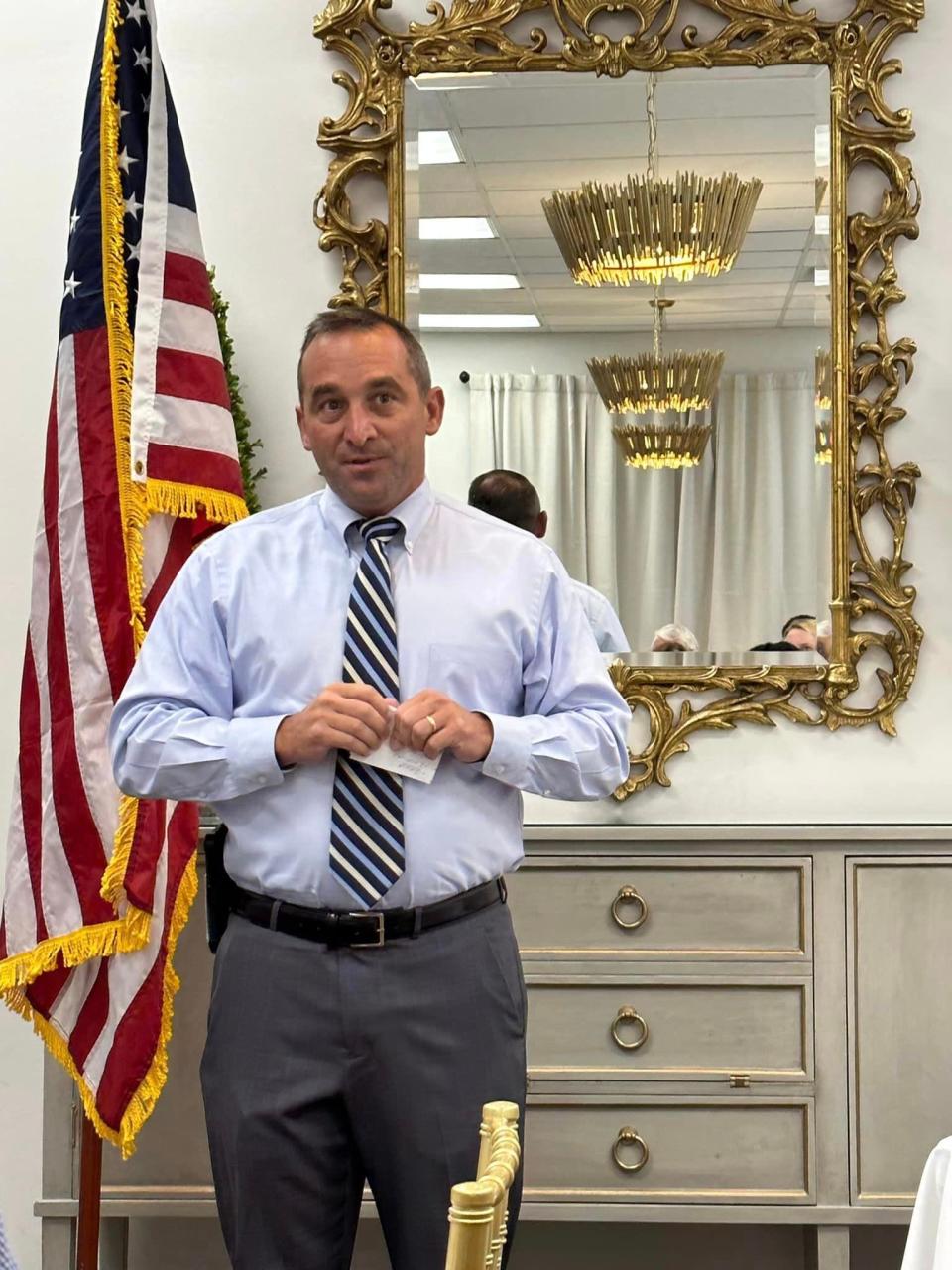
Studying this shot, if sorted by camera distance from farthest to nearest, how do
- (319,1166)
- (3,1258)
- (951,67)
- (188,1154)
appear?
(951,67)
(188,1154)
(319,1166)
(3,1258)

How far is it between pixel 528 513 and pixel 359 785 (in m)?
1.35

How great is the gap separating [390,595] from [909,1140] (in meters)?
1.43

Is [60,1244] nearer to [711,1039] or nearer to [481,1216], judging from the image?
[711,1039]

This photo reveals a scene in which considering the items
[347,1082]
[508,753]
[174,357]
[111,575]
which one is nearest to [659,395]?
[174,357]

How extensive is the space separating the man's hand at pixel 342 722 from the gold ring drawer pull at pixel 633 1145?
1198mm

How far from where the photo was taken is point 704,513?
3.09 metres

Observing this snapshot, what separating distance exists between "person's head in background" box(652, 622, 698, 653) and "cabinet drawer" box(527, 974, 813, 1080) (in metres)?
0.70

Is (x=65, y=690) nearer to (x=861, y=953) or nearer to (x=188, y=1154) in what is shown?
(x=188, y=1154)

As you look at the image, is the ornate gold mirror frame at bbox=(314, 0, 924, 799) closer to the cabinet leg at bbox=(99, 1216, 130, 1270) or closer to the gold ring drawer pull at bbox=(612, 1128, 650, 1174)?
the gold ring drawer pull at bbox=(612, 1128, 650, 1174)

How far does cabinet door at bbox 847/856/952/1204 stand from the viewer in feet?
8.70

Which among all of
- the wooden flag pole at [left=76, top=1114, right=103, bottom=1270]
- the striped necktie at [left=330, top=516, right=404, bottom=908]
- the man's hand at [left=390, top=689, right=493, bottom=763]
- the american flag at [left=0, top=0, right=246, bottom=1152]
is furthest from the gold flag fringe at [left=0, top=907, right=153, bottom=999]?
the man's hand at [left=390, top=689, right=493, bottom=763]

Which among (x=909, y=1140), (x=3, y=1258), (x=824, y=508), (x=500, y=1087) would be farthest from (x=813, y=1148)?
(x=3, y=1258)

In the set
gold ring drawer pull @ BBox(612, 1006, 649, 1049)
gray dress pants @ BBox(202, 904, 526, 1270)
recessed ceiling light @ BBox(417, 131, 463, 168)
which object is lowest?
gold ring drawer pull @ BBox(612, 1006, 649, 1049)

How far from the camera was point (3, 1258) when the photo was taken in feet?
4.12
